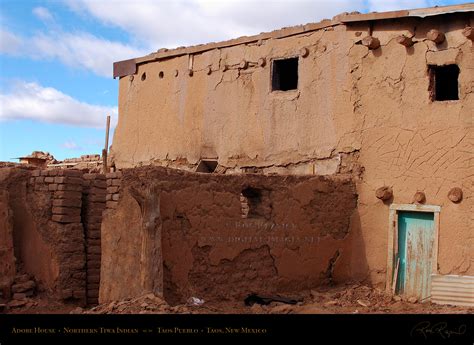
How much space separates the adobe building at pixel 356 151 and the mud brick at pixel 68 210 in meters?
0.44

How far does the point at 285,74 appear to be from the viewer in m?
13.2

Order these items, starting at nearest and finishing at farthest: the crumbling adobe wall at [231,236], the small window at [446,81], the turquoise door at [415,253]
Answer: the crumbling adobe wall at [231,236] → the turquoise door at [415,253] → the small window at [446,81]

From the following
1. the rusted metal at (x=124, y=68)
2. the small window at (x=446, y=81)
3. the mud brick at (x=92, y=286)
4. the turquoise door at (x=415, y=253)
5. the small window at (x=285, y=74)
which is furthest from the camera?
the rusted metal at (x=124, y=68)

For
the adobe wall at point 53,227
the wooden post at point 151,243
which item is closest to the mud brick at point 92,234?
the adobe wall at point 53,227

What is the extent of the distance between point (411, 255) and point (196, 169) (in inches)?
193

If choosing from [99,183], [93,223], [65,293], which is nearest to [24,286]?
[65,293]

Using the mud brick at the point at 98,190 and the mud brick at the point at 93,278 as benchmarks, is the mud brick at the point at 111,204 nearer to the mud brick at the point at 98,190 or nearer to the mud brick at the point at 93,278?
the mud brick at the point at 98,190

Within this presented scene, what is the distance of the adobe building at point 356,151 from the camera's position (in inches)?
395

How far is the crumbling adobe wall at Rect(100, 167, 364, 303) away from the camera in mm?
8898

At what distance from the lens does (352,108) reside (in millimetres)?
11422

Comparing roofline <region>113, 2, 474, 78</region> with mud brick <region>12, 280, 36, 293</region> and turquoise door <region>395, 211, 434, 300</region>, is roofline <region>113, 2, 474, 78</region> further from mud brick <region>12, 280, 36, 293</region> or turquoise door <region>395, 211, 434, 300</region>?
mud brick <region>12, 280, 36, 293</region>
